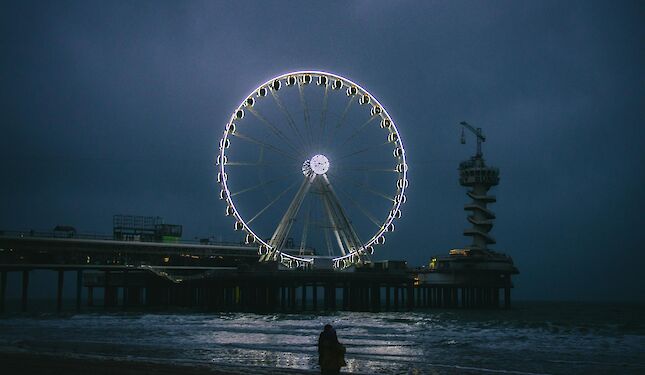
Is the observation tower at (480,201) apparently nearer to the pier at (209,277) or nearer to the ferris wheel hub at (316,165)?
the pier at (209,277)

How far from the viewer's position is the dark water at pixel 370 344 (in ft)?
77.5

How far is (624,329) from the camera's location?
4309 cm

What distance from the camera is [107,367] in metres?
20.0

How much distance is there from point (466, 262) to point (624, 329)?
34.8 m

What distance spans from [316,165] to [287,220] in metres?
5.17

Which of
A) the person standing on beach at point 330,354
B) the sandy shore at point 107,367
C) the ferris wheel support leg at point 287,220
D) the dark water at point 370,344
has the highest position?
the ferris wheel support leg at point 287,220

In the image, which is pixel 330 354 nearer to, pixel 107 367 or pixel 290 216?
pixel 107 367

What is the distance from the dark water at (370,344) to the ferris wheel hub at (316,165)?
12.8m

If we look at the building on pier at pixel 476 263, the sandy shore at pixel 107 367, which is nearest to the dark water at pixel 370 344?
the sandy shore at pixel 107 367

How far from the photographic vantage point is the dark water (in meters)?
23.6

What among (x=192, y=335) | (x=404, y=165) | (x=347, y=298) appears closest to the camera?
(x=192, y=335)

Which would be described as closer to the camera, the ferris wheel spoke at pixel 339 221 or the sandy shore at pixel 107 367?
the sandy shore at pixel 107 367

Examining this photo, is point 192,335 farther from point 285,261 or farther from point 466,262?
point 466,262

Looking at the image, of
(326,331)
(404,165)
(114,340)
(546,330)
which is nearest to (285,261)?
(404,165)
